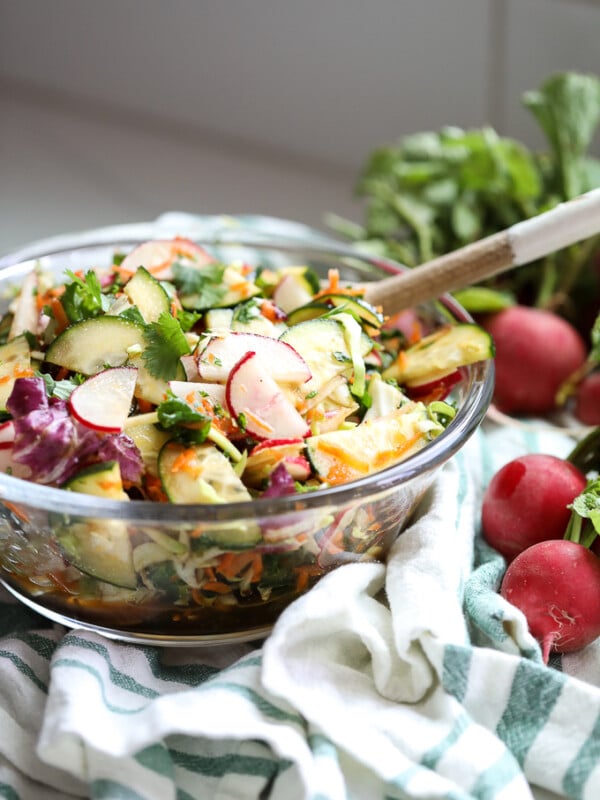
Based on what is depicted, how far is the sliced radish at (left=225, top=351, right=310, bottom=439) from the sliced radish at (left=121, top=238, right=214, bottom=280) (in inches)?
13.8

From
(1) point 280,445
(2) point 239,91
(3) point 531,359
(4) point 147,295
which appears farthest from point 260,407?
(2) point 239,91

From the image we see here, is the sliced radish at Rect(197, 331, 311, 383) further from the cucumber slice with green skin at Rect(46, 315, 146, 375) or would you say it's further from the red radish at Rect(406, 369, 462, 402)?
the red radish at Rect(406, 369, 462, 402)

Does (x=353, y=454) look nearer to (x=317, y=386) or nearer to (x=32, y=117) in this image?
(x=317, y=386)

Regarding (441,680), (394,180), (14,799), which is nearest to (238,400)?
(441,680)

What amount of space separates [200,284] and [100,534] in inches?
19.5

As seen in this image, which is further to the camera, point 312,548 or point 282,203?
point 282,203

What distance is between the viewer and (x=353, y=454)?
1.22 metres

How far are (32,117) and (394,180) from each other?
156 cm

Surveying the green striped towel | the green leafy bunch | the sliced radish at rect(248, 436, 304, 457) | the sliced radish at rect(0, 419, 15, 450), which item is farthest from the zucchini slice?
the green leafy bunch

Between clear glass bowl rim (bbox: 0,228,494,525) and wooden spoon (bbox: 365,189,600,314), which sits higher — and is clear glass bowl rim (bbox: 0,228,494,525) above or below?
below

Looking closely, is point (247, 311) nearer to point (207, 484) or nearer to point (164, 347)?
point (164, 347)

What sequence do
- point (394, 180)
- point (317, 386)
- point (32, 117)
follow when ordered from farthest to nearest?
point (32, 117) → point (394, 180) → point (317, 386)

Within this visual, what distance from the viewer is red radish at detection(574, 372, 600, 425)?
72.6 inches

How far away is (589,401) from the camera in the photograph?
186cm
